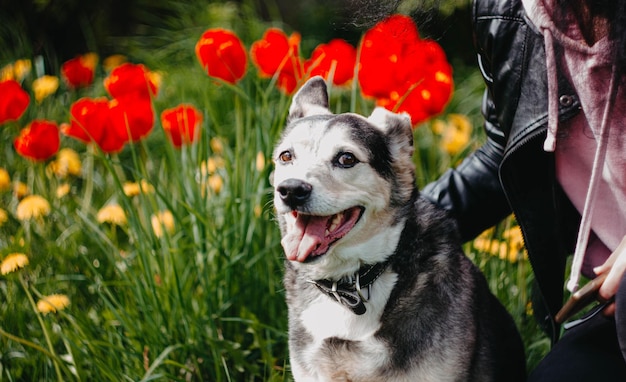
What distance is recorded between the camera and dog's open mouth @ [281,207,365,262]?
6.93ft

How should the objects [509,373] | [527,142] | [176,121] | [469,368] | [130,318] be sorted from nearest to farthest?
[527,142], [469,368], [509,373], [130,318], [176,121]

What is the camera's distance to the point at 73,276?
2998 millimetres

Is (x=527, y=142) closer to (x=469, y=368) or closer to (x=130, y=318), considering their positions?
(x=469, y=368)

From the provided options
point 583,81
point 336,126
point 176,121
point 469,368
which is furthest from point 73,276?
point 583,81

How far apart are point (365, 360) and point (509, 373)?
60 centimetres

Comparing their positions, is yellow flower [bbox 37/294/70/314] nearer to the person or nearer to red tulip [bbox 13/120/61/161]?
red tulip [bbox 13/120/61/161]

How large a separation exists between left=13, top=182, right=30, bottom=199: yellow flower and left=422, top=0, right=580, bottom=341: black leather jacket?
7.55ft

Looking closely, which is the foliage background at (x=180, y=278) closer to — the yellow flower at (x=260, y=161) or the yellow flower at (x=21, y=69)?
the yellow flower at (x=260, y=161)

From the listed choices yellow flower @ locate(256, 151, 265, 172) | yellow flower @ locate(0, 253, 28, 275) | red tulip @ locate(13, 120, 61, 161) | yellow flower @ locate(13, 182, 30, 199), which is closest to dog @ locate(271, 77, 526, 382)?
yellow flower @ locate(256, 151, 265, 172)

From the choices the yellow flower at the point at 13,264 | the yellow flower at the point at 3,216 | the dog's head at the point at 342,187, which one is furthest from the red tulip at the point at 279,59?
the yellow flower at the point at 3,216

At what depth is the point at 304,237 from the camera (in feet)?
7.11

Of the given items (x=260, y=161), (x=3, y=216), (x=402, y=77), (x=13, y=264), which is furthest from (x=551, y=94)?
(x=3, y=216)

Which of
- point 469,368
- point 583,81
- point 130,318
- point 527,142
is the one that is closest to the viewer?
point 583,81

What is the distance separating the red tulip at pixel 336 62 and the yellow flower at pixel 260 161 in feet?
1.28
